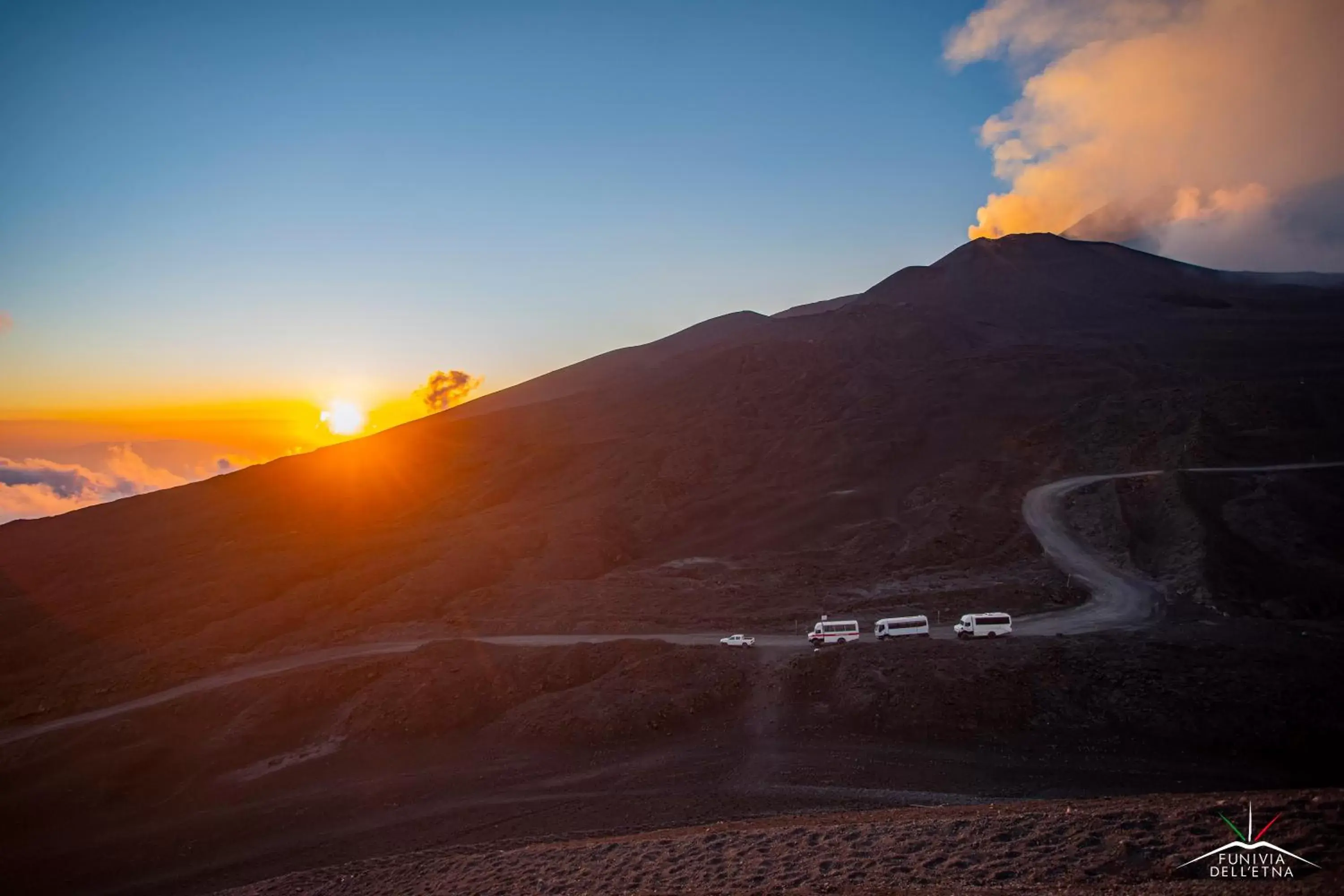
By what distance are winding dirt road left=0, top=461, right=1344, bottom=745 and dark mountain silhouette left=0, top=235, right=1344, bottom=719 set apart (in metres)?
2.55

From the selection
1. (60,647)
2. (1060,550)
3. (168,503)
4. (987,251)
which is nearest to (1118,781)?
(1060,550)

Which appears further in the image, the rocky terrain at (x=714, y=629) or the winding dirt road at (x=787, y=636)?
the winding dirt road at (x=787, y=636)

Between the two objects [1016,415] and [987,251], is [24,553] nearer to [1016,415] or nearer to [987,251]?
[1016,415]

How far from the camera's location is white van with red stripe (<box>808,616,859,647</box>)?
46438mm

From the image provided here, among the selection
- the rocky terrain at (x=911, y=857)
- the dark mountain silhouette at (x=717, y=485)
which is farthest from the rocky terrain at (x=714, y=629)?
the dark mountain silhouette at (x=717, y=485)

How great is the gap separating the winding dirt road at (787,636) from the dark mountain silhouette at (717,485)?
8.35ft

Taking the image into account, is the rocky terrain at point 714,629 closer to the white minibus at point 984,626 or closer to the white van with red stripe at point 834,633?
the white van with red stripe at point 834,633

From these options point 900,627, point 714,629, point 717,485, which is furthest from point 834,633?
point 717,485

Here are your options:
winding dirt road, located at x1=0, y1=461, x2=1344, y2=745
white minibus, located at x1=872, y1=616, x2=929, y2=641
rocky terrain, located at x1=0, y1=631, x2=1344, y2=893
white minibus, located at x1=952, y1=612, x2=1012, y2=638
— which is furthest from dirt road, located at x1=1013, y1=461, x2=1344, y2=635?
white minibus, located at x1=872, y1=616, x2=929, y2=641

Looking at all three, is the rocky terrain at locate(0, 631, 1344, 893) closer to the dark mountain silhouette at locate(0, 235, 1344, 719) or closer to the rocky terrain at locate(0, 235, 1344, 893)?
the rocky terrain at locate(0, 235, 1344, 893)

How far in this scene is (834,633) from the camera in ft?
153

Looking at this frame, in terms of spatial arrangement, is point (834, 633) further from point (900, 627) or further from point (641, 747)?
point (641, 747)

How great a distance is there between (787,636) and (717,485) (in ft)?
146

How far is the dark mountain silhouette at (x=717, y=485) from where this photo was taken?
210ft
